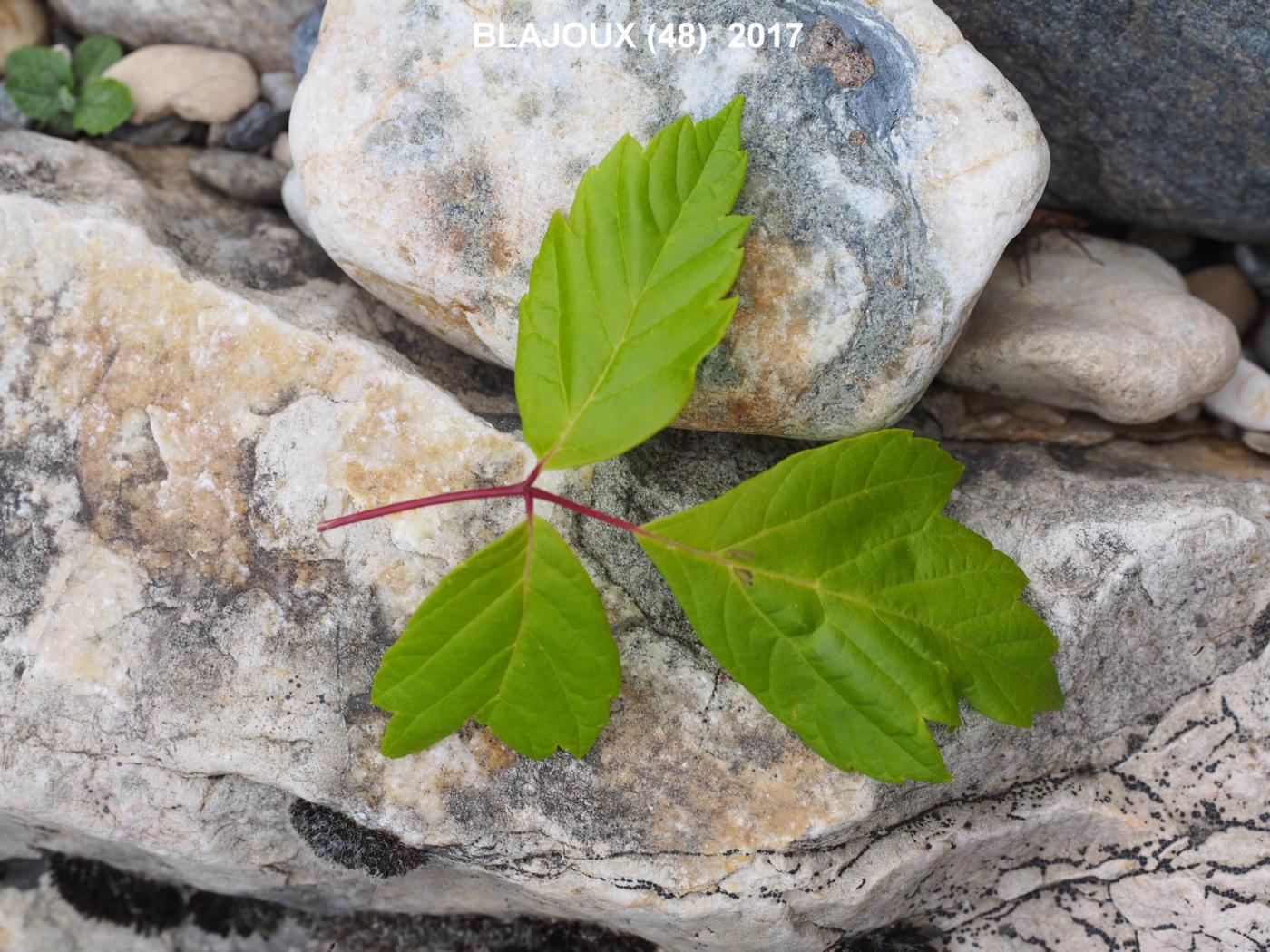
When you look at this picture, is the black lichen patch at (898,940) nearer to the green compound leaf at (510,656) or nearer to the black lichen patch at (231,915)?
the green compound leaf at (510,656)

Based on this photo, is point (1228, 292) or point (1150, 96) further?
point (1228, 292)

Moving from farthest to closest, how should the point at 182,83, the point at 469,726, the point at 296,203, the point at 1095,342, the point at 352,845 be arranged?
1. the point at 182,83
2. the point at 296,203
3. the point at 1095,342
4. the point at 352,845
5. the point at 469,726

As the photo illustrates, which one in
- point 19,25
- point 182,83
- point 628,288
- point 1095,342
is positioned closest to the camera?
point 628,288

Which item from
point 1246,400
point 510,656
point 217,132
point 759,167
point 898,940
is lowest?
point 898,940

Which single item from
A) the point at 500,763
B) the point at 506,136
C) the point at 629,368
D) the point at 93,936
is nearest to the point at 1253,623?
the point at 629,368

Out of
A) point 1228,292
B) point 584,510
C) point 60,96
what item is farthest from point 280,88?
point 1228,292

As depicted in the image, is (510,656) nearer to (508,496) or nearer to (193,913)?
(508,496)
